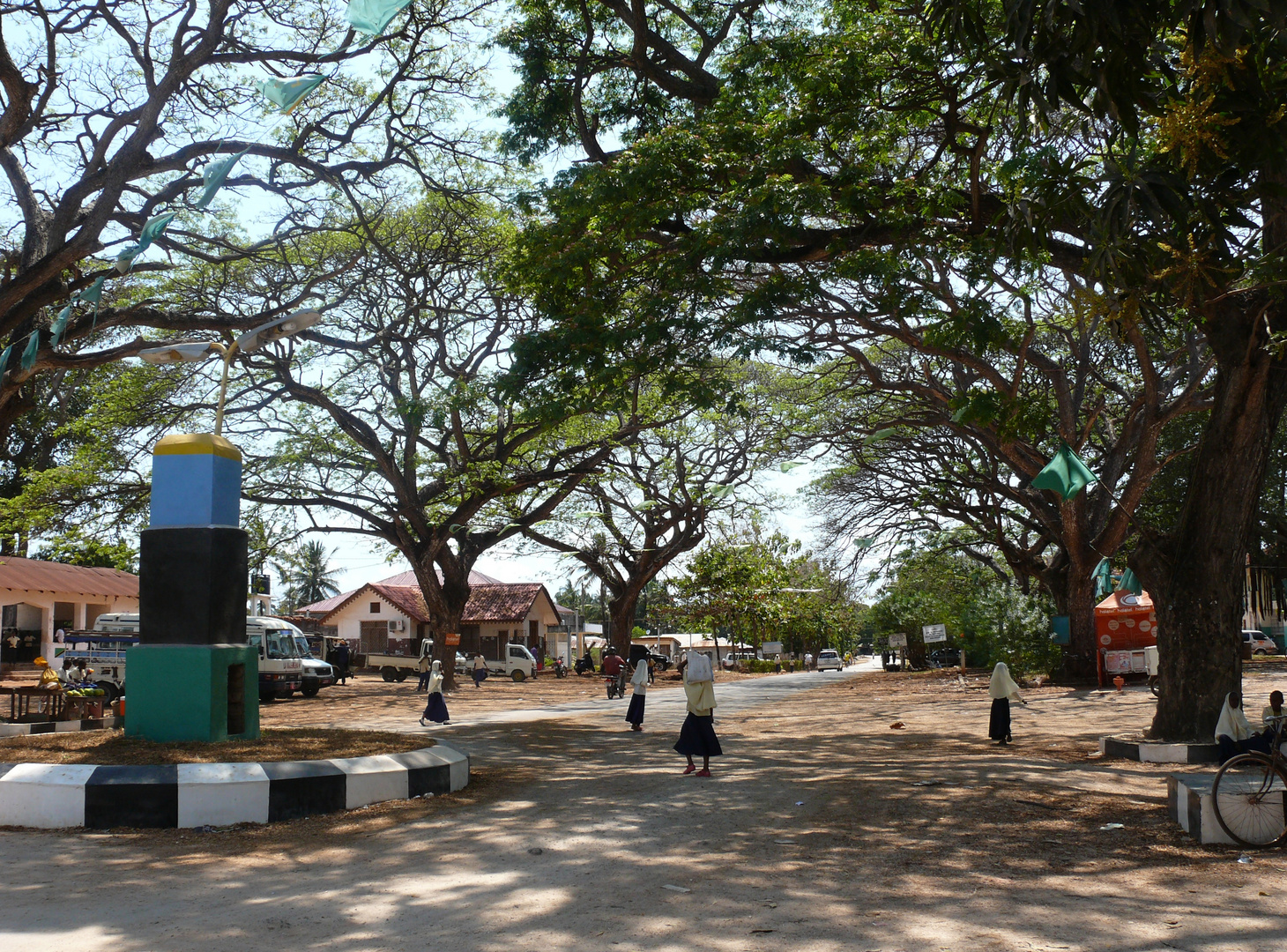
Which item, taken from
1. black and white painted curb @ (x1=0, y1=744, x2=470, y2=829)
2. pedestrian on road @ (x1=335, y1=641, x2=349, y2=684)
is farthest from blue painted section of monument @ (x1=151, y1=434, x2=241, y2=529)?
pedestrian on road @ (x1=335, y1=641, x2=349, y2=684)

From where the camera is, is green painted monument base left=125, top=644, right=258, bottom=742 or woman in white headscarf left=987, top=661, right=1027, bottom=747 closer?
green painted monument base left=125, top=644, right=258, bottom=742

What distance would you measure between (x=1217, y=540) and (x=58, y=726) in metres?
14.7

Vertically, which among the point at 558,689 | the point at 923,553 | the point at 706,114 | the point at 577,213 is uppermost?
the point at 706,114

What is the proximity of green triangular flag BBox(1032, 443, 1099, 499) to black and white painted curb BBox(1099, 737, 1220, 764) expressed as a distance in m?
3.84

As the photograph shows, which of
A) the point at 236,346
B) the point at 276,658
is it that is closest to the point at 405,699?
the point at 276,658

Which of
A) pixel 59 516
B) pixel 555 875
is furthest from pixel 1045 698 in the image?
pixel 59 516

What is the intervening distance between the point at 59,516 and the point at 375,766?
1851 cm

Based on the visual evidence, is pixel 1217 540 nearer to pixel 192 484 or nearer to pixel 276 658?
pixel 192 484

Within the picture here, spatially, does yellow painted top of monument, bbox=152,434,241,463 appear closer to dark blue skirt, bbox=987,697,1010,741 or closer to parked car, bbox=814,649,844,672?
dark blue skirt, bbox=987,697,1010,741

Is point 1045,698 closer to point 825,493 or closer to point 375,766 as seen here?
point 825,493

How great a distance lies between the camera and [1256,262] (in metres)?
8.91

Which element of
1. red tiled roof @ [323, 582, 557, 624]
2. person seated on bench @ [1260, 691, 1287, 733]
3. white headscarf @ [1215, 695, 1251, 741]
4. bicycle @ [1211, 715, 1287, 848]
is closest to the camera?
bicycle @ [1211, 715, 1287, 848]

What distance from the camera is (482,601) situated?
5372cm

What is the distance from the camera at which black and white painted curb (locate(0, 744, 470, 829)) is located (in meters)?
7.55
